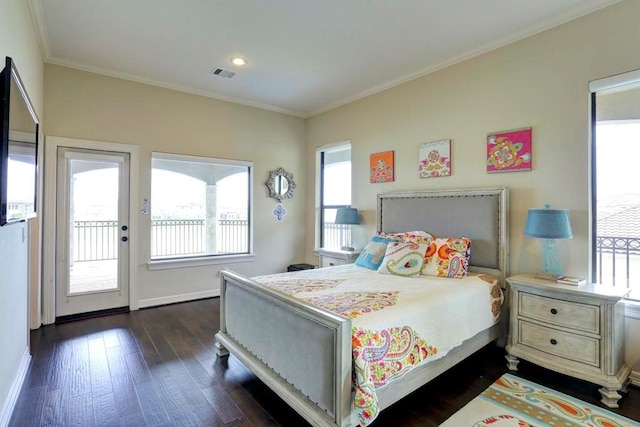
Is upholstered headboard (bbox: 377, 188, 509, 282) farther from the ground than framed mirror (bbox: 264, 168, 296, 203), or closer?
closer

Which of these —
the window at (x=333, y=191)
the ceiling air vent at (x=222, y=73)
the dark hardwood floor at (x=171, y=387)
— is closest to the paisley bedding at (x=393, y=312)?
the dark hardwood floor at (x=171, y=387)

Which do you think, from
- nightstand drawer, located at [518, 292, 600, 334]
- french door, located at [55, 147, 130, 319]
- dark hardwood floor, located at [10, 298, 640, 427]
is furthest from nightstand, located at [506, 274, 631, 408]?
french door, located at [55, 147, 130, 319]

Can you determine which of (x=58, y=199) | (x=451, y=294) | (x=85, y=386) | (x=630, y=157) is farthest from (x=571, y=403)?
(x=58, y=199)

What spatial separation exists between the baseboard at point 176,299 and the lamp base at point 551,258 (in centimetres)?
404

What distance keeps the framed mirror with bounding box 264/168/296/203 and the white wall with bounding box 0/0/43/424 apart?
2.97 m

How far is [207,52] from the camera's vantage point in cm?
339

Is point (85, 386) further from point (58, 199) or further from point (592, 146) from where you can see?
point (592, 146)

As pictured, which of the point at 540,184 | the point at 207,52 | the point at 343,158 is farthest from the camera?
the point at 343,158

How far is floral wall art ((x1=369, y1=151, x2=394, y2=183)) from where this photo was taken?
13.8ft

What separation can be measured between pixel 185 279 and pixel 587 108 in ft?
15.7

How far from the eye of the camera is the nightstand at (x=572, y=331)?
7.25ft

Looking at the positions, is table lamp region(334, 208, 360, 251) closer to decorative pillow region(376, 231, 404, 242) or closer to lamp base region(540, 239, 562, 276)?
decorative pillow region(376, 231, 404, 242)

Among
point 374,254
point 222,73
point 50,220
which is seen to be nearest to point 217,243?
point 50,220

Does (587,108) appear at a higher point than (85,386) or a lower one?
higher
